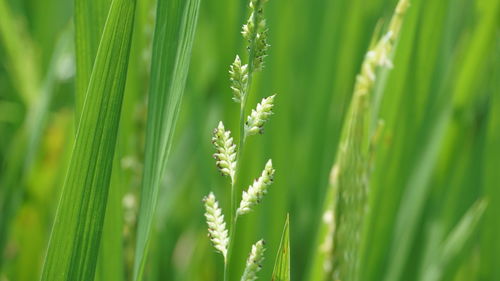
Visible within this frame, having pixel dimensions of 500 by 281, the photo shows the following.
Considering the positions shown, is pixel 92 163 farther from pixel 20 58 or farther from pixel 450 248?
pixel 20 58

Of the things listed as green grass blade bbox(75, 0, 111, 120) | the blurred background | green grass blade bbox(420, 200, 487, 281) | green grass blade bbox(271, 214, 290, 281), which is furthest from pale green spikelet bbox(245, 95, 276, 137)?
green grass blade bbox(420, 200, 487, 281)

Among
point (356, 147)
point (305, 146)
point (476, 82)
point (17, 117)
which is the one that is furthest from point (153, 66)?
point (17, 117)

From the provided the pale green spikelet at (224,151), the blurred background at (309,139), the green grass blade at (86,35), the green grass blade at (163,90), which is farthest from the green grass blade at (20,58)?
the pale green spikelet at (224,151)

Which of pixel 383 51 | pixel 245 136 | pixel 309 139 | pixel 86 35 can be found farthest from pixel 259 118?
pixel 309 139

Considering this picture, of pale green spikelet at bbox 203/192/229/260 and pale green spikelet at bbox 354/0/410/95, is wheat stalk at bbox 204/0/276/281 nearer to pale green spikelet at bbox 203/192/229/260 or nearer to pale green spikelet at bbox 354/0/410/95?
pale green spikelet at bbox 203/192/229/260

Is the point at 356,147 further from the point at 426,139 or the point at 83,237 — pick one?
the point at 426,139

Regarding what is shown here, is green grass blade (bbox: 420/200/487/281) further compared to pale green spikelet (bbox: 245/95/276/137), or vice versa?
green grass blade (bbox: 420/200/487/281)

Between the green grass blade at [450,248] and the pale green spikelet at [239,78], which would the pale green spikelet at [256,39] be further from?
the green grass blade at [450,248]

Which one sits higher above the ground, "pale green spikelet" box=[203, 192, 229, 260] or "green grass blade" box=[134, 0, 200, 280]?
"green grass blade" box=[134, 0, 200, 280]
